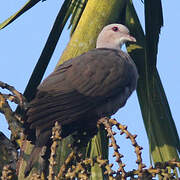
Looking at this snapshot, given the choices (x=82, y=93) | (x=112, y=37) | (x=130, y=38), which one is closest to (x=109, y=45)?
(x=112, y=37)

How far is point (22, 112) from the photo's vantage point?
344 cm

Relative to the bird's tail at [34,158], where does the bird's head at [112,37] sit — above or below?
above

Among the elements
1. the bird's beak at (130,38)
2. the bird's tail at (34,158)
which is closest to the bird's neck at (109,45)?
the bird's beak at (130,38)

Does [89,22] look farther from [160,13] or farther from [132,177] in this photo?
[132,177]

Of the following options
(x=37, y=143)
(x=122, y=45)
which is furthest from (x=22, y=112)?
(x=122, y=45)

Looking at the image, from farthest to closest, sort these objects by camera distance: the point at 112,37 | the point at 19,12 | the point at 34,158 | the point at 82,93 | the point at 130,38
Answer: the point at 112,37 → the point at 130,38 → the point at 19,12 → the point at 82,93 → the point at 34,158

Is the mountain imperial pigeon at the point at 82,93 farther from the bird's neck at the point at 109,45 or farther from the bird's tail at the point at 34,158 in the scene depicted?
the bird's neck at the point at 109,45

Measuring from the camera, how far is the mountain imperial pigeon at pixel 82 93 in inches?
140

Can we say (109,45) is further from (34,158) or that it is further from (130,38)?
(34,158)

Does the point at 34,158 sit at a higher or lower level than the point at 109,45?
lower

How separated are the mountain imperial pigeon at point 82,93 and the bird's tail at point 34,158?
0.05 meters

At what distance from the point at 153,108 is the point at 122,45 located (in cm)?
151

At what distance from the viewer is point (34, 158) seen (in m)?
3.14

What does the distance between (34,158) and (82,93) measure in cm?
103
